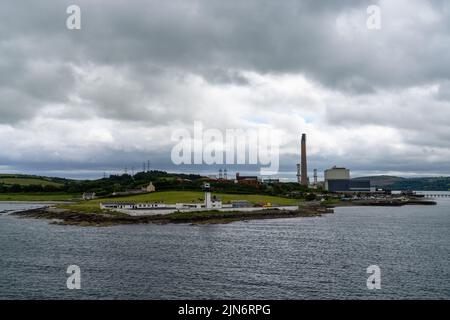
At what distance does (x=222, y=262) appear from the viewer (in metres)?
51.8

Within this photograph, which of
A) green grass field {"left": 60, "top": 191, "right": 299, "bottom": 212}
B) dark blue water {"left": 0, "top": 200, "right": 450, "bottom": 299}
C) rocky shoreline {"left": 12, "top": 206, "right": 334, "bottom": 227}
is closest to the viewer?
dark blue water {"left": 0, "top": 200, "right": 450, "bottom": 299}

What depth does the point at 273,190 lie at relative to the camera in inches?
7382

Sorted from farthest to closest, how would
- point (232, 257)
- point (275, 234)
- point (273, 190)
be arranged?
1. point (273, 190)
2. point (275, 234)
3. point (232, 257)

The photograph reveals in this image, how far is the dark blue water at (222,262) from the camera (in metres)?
39.2

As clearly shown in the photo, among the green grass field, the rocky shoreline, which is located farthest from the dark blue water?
the green grass field

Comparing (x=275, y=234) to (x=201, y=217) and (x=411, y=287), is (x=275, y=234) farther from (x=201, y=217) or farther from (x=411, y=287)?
(x=411, y=287)

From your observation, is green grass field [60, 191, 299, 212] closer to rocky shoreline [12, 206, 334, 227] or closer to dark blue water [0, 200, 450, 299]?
rocky shoreline [12, 206, 334, 227]

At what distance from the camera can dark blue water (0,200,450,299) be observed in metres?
39.2

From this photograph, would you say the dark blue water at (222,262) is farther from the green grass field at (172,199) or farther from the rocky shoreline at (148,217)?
the green grass field at (172,199)

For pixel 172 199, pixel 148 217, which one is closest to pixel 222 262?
pixel 148 217

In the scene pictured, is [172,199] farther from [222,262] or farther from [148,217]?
[222,262]

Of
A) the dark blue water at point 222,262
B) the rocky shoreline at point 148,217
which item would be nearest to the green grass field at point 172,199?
the rocky shoreline at point 148,217
